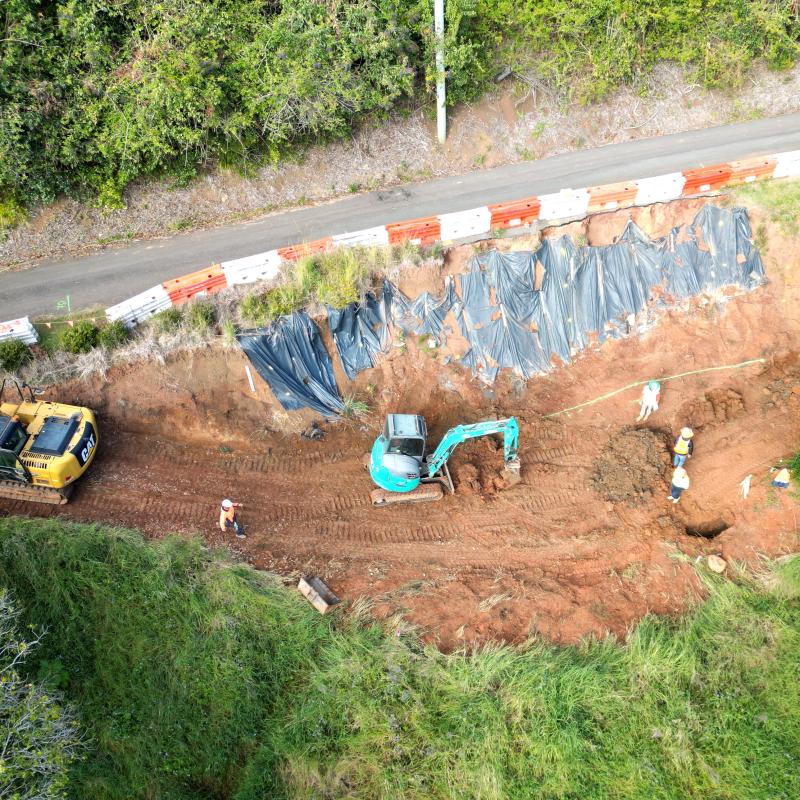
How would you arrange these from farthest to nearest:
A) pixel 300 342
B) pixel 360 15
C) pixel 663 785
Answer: pixel 360 15 → pixel 300 342 → pixel 663 785

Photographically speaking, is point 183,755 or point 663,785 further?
point 183,755

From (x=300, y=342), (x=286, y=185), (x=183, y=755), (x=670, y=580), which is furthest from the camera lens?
(x=286, y=185)

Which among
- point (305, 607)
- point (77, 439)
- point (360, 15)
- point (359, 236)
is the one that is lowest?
point (305, 607)

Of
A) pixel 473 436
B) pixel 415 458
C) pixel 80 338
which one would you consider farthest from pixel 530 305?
pixel 80 338

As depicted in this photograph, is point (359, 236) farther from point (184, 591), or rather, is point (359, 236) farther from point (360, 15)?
point (184, 591)

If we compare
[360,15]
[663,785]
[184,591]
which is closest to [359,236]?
[360,15]

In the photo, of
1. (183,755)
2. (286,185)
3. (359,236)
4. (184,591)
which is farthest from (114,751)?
(286,185)

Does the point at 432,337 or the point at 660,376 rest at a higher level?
the point at 432,337

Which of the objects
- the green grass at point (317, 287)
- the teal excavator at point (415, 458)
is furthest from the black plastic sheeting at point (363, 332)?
the teal excavator at point (415, 458)
